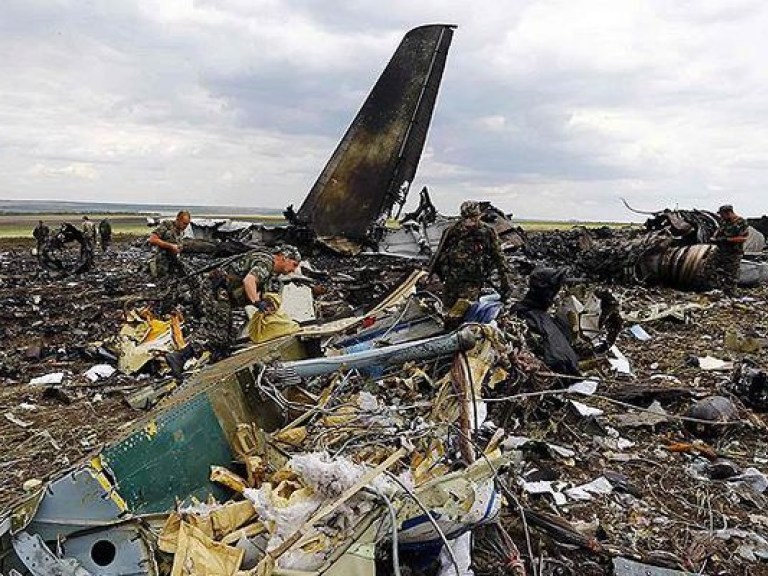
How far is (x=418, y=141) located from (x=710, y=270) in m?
6.42

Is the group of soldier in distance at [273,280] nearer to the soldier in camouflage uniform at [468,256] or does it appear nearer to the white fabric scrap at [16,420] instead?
the soldier in camouflage uniform at [468,256]

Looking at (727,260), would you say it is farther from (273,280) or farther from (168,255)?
(168,255)

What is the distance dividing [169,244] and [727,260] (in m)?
8.46

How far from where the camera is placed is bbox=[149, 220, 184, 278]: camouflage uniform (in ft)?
33.4

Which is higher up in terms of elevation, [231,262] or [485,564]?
[231,262]

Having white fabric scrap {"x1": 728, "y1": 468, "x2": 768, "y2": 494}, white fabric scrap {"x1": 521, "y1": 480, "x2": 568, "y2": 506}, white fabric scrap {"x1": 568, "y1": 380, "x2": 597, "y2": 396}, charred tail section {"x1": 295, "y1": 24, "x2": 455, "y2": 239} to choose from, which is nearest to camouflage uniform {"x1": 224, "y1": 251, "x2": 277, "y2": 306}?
white fabric scrap {"x1": 568, "y1": 380, "x2": 597, "y2": 396}

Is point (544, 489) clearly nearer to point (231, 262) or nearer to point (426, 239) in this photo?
point (231, 262)

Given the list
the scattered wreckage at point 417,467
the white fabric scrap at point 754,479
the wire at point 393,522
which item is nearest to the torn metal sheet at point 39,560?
the scattered wreckage at point 417,467

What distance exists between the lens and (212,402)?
334 cm

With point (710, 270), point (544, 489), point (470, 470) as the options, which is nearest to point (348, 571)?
point (470, 470)

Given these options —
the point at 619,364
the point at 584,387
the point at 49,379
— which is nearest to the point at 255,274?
the point at 49,379

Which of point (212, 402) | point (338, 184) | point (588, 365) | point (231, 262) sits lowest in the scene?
point (588, 365)

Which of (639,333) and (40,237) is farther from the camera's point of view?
(40,237)

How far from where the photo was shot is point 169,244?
10.1 m
